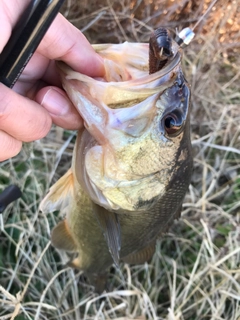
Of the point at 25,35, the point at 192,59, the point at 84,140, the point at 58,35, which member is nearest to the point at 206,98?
the point at 192,59

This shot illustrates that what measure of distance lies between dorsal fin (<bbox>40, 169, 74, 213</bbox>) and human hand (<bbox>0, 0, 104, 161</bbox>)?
374 millimetres

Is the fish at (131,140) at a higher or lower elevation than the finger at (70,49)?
lower

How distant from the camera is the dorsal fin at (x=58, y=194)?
5.57ft

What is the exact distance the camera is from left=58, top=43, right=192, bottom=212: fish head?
1.23 meters

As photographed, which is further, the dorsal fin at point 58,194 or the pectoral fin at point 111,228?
the dorsal fin at point 58,194

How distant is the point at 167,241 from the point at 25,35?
1.90 meters

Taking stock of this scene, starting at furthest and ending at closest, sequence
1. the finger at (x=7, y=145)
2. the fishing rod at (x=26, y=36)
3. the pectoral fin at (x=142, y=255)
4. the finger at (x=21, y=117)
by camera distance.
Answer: the pectoral fin at (x=142, y=255), the finger at (x=7, y=145), the finger at (x=21, y=117), the fishing rod at (x=26, y=36)

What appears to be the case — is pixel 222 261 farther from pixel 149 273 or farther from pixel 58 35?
pixel 58 35

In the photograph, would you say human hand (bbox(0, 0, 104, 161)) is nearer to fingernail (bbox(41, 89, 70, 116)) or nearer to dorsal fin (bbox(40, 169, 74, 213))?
fingernail (bbox(41, 89, 70, 116))

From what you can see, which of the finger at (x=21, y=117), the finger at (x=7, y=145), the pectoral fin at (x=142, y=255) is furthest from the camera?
the pectoral fin at (x=142, y=255)

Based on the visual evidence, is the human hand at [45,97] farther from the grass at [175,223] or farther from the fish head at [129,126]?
the grass at [175,223]

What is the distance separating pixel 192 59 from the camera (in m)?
2.89

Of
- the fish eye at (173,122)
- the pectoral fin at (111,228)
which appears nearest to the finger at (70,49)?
the fish eye at (173,122)

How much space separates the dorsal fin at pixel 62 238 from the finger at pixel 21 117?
779 millimetres
